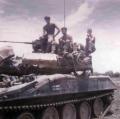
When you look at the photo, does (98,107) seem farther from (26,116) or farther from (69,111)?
(26,116)

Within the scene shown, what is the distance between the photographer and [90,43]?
60.6 feet

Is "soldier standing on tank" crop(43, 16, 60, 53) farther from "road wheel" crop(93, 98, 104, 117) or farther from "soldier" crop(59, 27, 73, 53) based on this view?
"road wheel" crop(93, 98, 104, 117)

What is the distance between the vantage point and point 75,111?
57.3 feet

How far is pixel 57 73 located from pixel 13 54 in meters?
2.64

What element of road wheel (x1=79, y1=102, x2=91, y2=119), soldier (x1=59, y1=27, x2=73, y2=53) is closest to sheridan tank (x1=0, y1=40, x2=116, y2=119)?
road wheel (x1=79, y1=102, x2=91, y2=119)

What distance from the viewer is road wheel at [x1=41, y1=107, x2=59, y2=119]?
14855 mm

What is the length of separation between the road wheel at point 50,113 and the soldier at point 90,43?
11.6 ft

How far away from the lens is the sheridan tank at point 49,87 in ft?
43.4

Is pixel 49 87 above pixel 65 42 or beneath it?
beneath

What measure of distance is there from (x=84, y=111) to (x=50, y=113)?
142 inches

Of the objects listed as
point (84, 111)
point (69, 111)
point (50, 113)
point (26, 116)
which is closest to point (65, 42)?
point (69, 111)

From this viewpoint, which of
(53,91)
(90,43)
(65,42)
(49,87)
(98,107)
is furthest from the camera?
(98,107)

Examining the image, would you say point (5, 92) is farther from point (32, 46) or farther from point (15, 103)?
point (32, 46)

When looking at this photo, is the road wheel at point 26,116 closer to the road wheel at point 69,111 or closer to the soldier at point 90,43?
the road wheel at point 69,111
